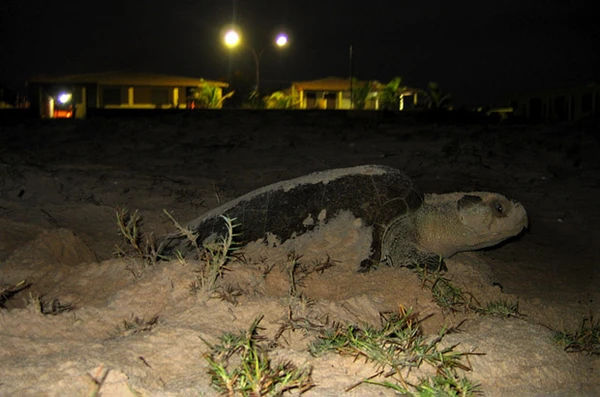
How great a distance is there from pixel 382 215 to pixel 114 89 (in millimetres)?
19932

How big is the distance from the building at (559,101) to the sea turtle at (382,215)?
13849 mm

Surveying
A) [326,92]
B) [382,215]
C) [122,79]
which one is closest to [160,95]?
[122,79]

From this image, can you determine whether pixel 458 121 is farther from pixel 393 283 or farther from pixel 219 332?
pixel 219 332

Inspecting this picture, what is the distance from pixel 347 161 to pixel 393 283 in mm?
3878

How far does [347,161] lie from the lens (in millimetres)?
6578

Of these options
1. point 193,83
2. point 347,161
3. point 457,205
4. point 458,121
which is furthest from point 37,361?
point 193,83

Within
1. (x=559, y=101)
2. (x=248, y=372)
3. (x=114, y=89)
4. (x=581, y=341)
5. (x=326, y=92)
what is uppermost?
(x=326, y=92)

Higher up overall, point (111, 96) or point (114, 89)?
point (114, 89)

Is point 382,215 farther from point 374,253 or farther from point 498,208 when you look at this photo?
point 498,208

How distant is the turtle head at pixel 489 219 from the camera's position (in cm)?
356

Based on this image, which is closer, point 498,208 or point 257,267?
point 257,267

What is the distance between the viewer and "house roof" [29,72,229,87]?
66.2ft

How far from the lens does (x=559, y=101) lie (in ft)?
65.5

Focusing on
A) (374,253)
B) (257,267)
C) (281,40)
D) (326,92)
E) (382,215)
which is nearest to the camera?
(257,267)
